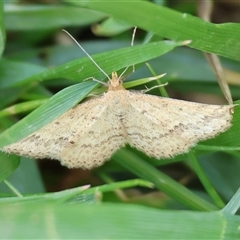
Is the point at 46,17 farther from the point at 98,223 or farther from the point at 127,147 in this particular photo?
the point at 98,223

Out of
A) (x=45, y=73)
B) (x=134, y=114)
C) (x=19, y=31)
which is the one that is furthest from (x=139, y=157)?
(x=19, y=31)

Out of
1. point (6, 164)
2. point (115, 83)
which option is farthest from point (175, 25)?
point (6, 164)

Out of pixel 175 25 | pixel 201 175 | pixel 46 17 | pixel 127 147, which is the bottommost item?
pixel 201 175

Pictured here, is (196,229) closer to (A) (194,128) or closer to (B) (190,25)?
(A) (194,128)

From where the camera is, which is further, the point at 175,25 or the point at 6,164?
the point at 6,164

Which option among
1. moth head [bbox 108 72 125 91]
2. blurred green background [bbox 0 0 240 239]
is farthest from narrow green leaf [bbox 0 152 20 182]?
moth head [bbox 108 72 125 91]

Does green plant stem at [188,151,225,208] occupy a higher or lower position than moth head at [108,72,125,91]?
lower

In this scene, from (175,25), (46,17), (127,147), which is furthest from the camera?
(46,17)

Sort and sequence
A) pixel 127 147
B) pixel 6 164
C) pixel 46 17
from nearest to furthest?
pixel 6 164
pixel 127 147
pixel 46 17

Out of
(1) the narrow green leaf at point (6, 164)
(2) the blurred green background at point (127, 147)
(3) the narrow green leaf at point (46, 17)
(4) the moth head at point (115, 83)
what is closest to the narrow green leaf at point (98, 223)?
(2) the blurred green background at point (127, 147)

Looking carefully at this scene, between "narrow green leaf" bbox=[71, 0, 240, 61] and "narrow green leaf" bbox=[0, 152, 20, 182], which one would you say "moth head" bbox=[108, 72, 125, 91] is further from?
"narrow green leaf" bbox=[0, 152, 20, 182]

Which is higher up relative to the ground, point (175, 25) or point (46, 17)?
point (46, 17)
